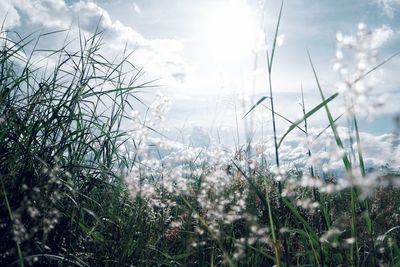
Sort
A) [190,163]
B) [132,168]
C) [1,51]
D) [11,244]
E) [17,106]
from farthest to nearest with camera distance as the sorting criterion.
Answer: [190,163]
[132,168]
[1,51]
[17,106]
[11,244]

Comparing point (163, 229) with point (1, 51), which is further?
point (1, 51)

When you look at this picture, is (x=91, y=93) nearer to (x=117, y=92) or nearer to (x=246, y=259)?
(x=117, y=92)

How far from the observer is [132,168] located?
9.89 feet

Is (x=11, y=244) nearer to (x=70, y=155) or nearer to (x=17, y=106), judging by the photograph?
(x=70, y=155)

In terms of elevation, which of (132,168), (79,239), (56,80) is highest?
(56,80)

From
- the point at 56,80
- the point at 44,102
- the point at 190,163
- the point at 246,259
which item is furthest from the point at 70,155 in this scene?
the point at 190,163

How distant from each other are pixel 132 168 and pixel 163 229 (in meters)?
0.65

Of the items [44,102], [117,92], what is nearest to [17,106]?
[44,102]

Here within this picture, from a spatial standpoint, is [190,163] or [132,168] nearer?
[132,168]

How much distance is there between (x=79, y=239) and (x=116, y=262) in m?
0.22

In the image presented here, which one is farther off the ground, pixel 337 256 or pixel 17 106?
pixel 17 106

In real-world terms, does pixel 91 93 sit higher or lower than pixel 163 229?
higher

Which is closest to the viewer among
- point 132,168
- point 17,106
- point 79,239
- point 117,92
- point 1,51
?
point 79,239

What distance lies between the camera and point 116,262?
210cm
